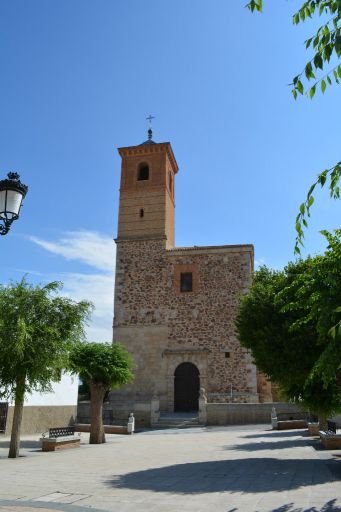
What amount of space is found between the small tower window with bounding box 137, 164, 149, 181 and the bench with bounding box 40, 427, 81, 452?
19.5 m

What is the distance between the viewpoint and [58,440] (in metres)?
14.3

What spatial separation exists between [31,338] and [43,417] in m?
10.2

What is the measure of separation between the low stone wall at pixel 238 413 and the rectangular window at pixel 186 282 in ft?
23.8

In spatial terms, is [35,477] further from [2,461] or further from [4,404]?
[4,404]

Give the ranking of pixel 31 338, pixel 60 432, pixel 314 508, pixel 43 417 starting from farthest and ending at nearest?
pixel 43 417
pixel 60 432
pixel 31 338
pixel 314 508

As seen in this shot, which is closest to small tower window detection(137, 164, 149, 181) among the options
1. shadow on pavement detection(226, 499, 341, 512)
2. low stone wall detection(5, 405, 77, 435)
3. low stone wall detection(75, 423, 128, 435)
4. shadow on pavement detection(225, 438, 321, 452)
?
low stone wall detection(5, 405, 77, 435)

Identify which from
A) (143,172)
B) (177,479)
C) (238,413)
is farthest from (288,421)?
(143,172)

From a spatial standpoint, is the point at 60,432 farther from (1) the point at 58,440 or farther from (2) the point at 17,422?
(2) the point at 17,422

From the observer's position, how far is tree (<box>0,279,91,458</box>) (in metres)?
12.4

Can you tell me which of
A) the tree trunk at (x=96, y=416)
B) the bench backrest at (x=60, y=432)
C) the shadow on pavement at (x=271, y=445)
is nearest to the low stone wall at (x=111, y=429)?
the tree trunk at (x=96, y=416)

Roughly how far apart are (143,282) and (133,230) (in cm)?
361

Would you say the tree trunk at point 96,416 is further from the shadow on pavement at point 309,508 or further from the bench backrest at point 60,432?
the shadow on pavement at point 309,508

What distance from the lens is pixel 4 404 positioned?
59.1 ft

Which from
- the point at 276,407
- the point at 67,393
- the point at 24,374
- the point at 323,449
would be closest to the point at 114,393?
the point at 67,393
